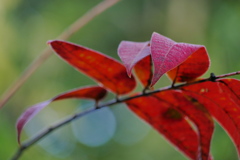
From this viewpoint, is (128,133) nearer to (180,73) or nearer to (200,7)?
(200,7)

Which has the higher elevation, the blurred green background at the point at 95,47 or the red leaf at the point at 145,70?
the red leaf at the point at 145,70

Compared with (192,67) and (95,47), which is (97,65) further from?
(95,47)

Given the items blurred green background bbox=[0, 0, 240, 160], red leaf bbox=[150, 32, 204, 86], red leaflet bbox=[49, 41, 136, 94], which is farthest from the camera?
blurred green background bbox=[0, 0, 240, 160]

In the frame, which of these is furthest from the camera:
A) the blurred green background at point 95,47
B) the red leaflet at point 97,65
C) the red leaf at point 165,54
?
the blurred green background at point 95,47

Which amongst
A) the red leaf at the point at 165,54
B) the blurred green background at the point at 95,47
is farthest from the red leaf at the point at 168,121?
the blurred green background at the point at 95,47

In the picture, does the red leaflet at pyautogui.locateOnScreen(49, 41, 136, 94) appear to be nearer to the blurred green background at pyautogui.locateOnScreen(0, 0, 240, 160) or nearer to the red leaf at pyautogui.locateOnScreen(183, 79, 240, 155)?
the red leaf at pyautogui.locateOnScreen(183, 79, 240, 155)

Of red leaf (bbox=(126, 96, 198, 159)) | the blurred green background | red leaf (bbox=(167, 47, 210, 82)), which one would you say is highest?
red leaf (bbox=(167, 47, 210, 82))

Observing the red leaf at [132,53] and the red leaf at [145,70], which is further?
the red leaf at [145,70]

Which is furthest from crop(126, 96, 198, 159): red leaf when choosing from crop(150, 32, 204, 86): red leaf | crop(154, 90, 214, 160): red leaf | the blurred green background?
the blurred green background

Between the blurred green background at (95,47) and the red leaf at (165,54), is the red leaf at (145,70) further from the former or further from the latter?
the blurred green background at (95,47)
